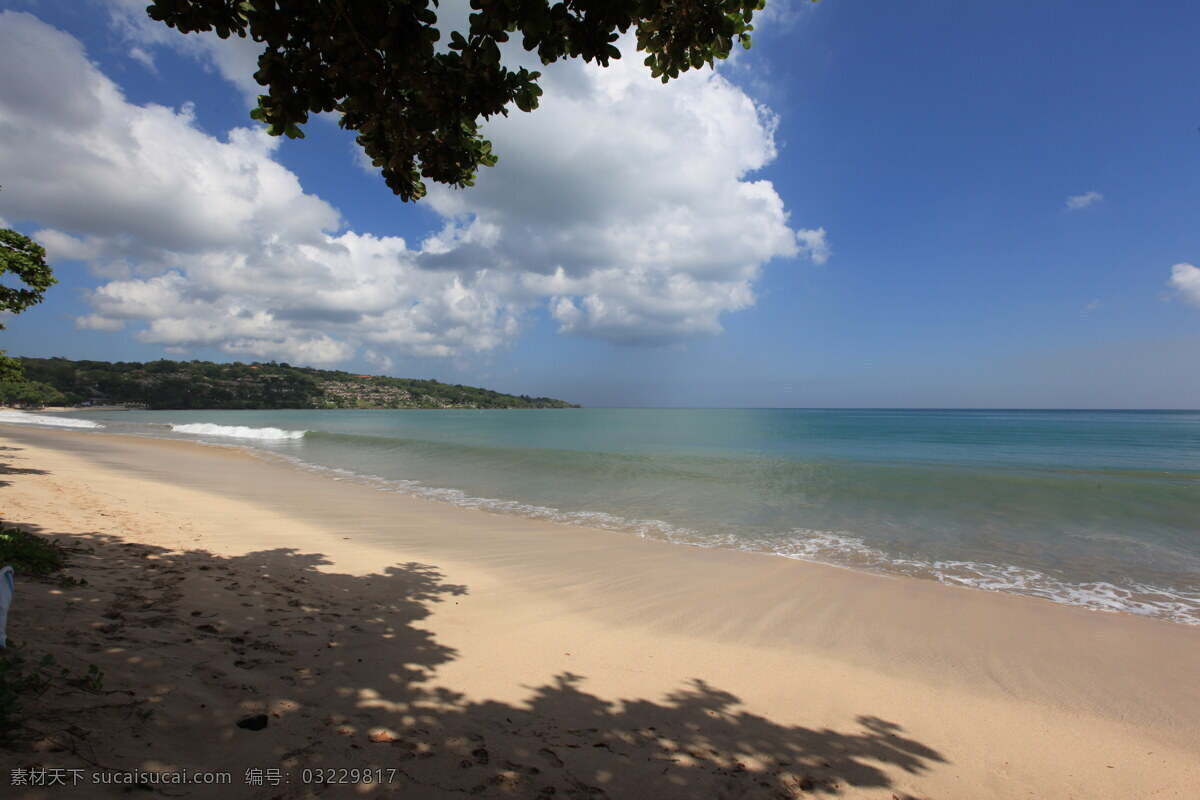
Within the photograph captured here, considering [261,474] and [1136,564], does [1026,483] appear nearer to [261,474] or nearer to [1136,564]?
[1136,564]

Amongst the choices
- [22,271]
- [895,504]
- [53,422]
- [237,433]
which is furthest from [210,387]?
[895,504]

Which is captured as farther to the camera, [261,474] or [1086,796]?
[261,474]

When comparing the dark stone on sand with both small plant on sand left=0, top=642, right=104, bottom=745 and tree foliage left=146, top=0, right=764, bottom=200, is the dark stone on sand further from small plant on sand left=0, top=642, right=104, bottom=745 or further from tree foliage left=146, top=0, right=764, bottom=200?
tree foliage left=146, top=0, right=764, bottom=200

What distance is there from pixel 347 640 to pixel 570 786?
8.81 feet

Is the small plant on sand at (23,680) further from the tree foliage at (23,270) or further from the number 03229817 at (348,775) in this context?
the tree foliage at (23,270)

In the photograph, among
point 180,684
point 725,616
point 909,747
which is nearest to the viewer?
point 180,684

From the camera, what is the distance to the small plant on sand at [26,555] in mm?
4414

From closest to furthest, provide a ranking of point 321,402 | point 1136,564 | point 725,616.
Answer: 1. point 725,616
2. point 1136,564
3. point 321,402

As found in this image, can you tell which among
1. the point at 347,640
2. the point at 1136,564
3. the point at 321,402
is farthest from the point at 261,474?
the point at 321,402

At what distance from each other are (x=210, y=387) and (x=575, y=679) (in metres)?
148

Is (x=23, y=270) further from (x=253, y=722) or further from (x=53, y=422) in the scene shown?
(x=53, y=422)

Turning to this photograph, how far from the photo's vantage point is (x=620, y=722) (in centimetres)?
353

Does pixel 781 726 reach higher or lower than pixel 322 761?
lower

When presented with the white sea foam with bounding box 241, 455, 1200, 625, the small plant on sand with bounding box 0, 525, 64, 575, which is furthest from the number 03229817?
the white sea foam with bounding box 241, 455, 1200, 625
